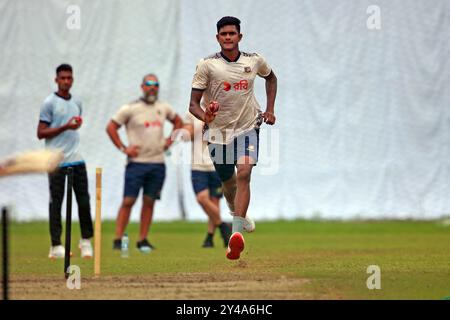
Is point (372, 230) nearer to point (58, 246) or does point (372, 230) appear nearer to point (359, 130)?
point (359, 130)

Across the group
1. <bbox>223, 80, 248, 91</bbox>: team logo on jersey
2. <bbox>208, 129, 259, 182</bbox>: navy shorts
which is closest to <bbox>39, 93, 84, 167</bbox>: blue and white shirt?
<bbox>208, 129, 259, 182</bbox>: navy shorts

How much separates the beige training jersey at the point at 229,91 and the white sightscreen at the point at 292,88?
933 cm

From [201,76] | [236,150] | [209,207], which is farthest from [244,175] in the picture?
[209,207]

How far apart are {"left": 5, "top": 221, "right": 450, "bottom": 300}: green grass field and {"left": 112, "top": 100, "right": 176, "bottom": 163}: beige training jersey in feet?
4.32

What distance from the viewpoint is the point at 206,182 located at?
619 inches

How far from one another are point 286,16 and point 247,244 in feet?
19.5

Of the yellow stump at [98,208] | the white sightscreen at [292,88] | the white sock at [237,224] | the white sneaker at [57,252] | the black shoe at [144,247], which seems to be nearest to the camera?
the yellow stump at [98,208]

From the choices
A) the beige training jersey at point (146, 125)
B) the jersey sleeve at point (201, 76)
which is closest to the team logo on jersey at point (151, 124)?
the beige training jersey at point (146, 125)

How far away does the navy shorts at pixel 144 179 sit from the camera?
15477 mm

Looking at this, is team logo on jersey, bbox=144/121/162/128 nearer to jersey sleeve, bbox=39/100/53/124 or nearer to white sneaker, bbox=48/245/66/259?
jersey sleeve, bbox=39/100/53/124

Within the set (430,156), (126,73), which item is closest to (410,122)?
(430,156)

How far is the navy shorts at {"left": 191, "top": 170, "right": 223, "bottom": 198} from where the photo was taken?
15.7 metres

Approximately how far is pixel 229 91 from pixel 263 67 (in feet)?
1.65

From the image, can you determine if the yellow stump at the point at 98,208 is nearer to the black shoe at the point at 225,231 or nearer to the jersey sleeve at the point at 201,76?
the jersey sleeve at the point at 201,76
